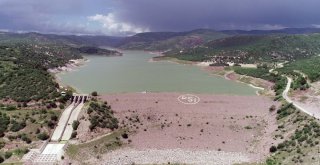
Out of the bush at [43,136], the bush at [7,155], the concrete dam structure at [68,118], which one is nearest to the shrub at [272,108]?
the concrete dam structure at [68,118]

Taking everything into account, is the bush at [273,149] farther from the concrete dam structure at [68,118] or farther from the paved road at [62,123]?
the paved road at [62,123]

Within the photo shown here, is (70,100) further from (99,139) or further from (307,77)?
(307,77)

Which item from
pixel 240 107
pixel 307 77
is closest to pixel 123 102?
pixel 240 107

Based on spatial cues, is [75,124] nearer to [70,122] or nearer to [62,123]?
[70,122]

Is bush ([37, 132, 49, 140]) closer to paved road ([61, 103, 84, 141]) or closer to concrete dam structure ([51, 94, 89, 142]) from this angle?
concrete dam structure ([51, 94, 89, 142])

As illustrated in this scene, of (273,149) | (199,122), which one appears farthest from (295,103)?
(273,149)

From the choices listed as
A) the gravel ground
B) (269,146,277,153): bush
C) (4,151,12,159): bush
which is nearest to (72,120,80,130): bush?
the gravel ground
